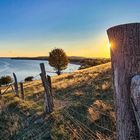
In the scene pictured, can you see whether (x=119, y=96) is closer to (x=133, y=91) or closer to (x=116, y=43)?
(x=133, y=91)

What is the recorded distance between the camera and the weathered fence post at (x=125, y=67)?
8.96 ft

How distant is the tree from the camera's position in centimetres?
6581

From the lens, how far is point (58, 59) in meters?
65.9

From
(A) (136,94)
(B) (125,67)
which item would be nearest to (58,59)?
(B) (125,67)

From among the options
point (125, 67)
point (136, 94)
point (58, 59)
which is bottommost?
point (58, 59)

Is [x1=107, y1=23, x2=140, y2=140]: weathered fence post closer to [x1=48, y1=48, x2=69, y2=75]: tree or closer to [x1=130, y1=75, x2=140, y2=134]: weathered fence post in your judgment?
[x1=130, y1=75, x2=140, y2=134]: weathered fence post

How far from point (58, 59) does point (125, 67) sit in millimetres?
63224

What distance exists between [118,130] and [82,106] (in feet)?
18.0

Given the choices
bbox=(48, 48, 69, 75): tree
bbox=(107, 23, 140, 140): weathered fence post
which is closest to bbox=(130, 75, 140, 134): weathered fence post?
bbox=(107, 23, 140, 140): weathered fence post

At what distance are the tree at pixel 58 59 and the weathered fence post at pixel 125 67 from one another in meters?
62.8

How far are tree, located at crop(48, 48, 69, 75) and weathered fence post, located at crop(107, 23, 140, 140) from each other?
62.8 m

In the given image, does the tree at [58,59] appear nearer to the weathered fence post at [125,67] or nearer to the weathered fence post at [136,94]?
the weathered fence post at [125,67]

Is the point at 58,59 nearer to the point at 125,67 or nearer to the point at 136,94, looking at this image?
the point at 125,67

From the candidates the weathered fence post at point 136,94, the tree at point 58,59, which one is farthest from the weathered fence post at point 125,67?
the tree at point 58,59
